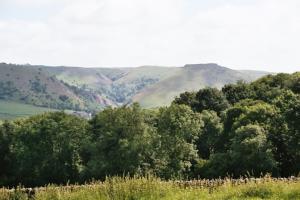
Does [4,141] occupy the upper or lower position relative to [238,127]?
lower

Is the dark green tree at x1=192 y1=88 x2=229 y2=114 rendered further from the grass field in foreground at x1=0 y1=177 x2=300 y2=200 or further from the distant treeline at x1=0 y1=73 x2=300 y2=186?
the grass field in foreground at x1=0 y1=177 x2=300 y2=200

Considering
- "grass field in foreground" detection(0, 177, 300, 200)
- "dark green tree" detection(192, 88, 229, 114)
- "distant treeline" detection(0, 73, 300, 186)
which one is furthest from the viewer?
"dark green tree" detection(192, 88, 229, 114)

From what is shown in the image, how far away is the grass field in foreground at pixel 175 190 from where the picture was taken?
20625 mm

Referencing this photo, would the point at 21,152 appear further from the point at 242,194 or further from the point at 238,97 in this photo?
the point at 242,194

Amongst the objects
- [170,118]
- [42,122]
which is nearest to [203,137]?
[170,118]

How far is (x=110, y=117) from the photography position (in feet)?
289

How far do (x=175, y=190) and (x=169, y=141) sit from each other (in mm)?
61159

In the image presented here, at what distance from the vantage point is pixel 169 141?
84188mm

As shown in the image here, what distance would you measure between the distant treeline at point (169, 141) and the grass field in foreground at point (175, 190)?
4344 cm

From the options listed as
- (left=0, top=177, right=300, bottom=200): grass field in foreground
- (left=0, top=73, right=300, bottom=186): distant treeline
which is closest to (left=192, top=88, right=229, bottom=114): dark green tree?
(left=0, top=73, right=300, bottom=186): distant treeline

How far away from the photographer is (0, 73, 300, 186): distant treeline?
234ft

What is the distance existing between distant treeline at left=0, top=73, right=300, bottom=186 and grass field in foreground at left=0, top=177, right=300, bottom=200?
43.4 metres

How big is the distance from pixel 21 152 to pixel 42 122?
898 centimetres

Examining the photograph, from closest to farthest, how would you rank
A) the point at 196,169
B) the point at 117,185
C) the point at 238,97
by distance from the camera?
the point at 117,185
the point at 196,169
the point at 238,97
